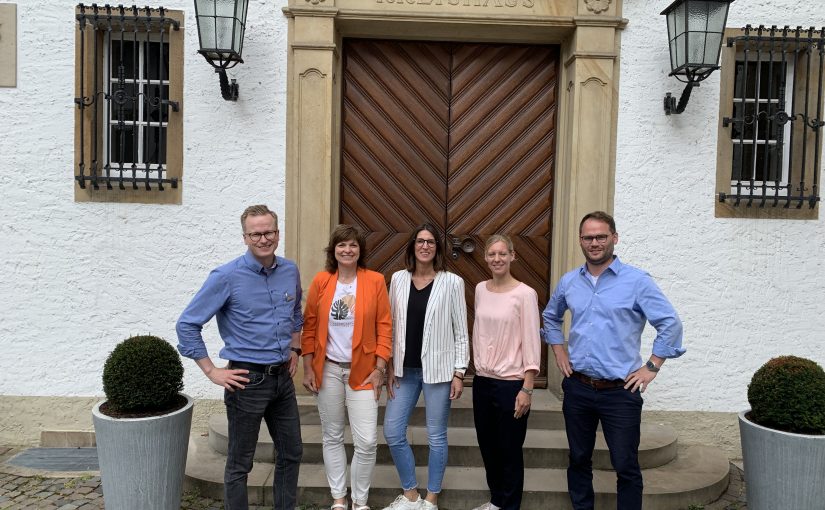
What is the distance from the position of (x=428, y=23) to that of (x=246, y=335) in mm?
2908

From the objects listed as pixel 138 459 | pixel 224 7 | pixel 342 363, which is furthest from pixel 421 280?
pixel 224 7

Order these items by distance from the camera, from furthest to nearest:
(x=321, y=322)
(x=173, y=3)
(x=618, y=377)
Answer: (x=173, y=3), (x=321, y=322), (x=618, y=377)

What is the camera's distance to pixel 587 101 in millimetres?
5098

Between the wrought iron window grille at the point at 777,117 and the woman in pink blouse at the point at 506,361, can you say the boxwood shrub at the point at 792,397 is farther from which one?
the wrought iron window grille at the point at 777,117

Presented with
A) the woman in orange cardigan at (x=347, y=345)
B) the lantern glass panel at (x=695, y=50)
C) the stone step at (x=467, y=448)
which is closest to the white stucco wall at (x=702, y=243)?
the lantern glass panel at (x=695, y=50)

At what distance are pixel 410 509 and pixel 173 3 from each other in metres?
3.93

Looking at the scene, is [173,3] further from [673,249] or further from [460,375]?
[673,249]

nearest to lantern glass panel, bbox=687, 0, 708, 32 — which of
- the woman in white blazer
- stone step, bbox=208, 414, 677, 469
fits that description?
the woman in white blazer

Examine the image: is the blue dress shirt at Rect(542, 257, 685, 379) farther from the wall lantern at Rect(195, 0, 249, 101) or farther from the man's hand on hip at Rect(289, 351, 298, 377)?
the wall lantern at Rect(195, 0, 249, 101)

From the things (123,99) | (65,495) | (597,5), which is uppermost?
(597,5)

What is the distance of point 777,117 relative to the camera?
5.09 metres

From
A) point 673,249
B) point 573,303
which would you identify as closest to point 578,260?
point 673,249

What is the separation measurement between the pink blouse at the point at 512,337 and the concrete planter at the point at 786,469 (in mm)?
1376

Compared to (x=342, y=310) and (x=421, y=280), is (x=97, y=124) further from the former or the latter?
(x=421, y=280)
